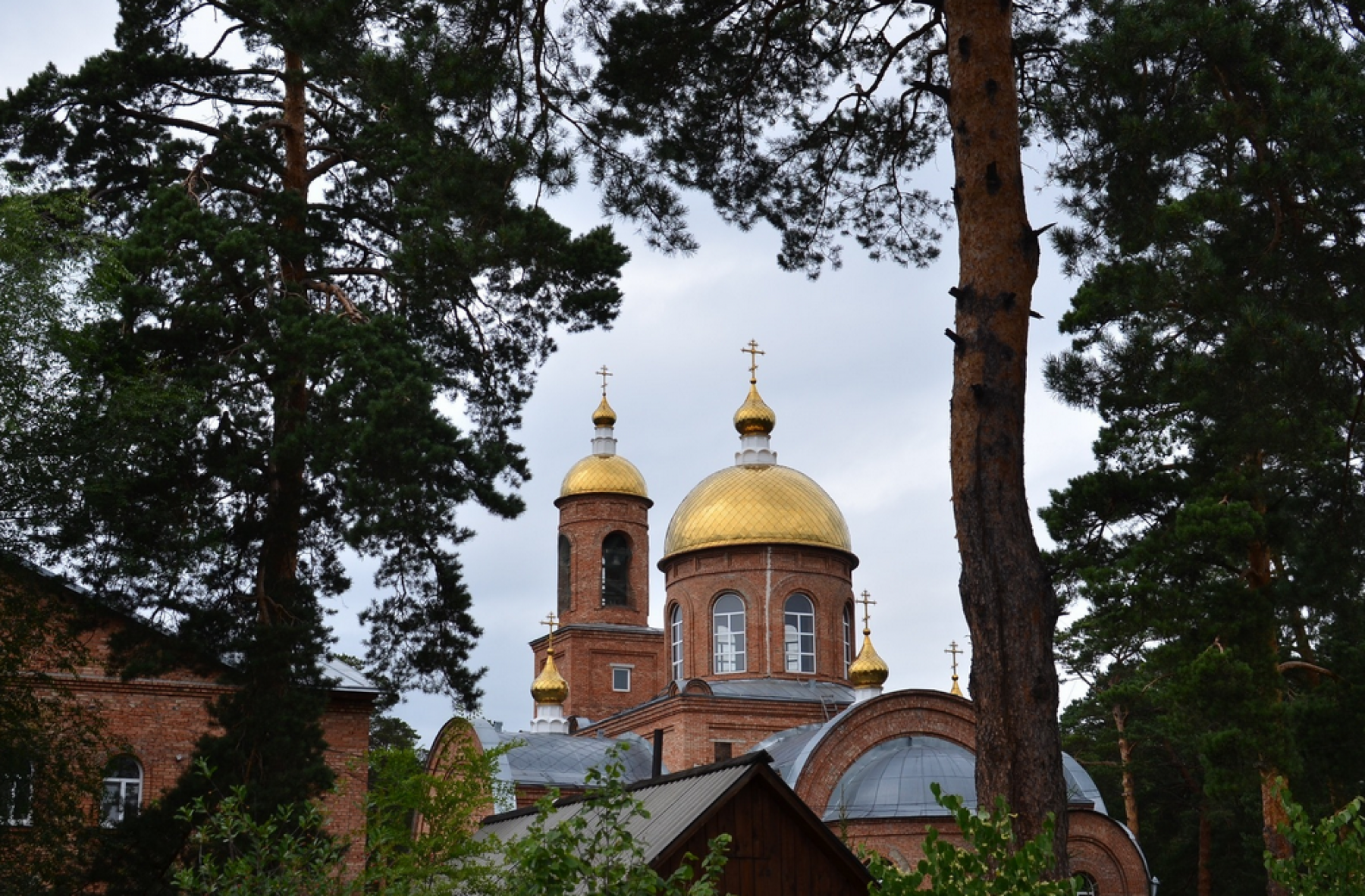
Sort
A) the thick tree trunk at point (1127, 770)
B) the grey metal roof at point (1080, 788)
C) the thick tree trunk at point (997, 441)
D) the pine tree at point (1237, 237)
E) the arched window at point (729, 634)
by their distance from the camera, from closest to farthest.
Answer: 1. the thick tree trunk at point (997, 441)
2. the pine tree at point (1237, 237)
3. the grey metal roof at point (1080, 788)
4. the arched window at point (729, 634)
5. the thick tree trunk at point (1127, 770)

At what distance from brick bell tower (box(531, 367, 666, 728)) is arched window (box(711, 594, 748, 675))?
209 cm

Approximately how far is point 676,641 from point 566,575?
3414 millimetres

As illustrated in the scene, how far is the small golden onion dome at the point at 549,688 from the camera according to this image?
105 feet

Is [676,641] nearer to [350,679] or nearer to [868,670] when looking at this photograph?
[868,670]

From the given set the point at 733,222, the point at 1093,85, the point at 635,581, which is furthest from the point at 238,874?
the point at 635,581

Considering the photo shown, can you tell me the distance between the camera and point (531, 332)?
40.4 feet

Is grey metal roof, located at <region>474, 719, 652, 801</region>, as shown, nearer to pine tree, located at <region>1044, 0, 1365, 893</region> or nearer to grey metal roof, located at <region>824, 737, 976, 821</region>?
grey metal roof, located at <region>824, 737, 976, 821</region>

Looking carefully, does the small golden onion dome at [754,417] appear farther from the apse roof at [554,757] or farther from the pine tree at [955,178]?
the pine tree at [955,178]

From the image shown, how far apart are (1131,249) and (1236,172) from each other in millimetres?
954

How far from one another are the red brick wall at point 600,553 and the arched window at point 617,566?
4.0 inches

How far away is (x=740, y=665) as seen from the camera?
3144 cm

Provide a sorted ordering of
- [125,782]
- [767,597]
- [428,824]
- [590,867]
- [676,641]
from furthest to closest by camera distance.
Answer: [676,641] < [767,597] < [125,782] < [428,824] < [590,867]

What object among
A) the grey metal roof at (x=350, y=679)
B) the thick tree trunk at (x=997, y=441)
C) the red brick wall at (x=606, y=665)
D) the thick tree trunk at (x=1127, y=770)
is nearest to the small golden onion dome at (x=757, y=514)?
the red brick wall at (x=606, y=665)

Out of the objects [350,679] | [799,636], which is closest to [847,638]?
[799,636]
